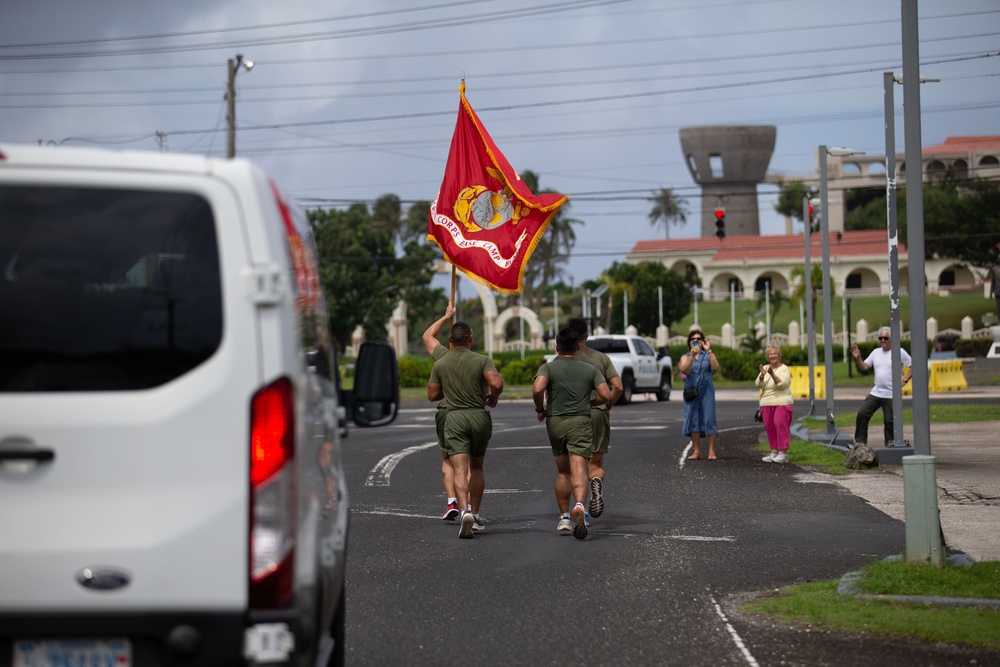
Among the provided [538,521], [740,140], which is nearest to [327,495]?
[538,521]

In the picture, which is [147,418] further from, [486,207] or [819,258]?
[819,258]

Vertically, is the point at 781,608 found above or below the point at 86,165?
below

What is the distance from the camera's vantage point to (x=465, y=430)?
11.1 meters

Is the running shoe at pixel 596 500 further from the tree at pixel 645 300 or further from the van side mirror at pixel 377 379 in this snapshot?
the tree at pixel 645 300

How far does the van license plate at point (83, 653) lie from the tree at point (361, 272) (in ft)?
212

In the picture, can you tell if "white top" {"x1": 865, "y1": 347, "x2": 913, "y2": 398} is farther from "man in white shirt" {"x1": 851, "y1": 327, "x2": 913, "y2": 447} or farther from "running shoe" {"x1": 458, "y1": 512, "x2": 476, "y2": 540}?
"running shoe" {"x1": 458, "y1": 512, "x2": 476, "y2": 540}

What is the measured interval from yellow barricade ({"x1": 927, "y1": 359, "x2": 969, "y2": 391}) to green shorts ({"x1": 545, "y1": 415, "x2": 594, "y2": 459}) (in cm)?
3229

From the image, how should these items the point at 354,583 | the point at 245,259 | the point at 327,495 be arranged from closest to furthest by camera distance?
the point at 245,259
the point at 327,495
the point at 354,583

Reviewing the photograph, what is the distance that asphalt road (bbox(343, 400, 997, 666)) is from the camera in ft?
22.3

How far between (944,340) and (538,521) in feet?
178

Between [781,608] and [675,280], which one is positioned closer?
[781,608]

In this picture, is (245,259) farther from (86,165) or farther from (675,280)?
(675,280)

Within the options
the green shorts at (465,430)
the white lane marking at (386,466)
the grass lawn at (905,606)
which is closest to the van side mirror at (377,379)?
the grass lawn at (905,606)

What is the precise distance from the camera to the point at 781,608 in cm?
784
